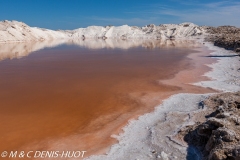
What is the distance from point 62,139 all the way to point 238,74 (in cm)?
1309

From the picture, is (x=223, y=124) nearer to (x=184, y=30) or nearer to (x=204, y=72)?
(x=204, y=72)

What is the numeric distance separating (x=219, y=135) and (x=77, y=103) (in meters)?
6.73

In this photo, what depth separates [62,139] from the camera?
7.77m

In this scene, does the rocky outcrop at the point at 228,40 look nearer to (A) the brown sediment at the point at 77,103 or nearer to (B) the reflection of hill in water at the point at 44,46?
(B) the reflection of hill in water at the point at 44,46

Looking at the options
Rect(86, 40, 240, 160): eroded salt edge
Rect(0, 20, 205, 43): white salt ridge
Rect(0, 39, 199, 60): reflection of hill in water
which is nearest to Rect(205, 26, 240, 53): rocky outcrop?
Rect(0, 39, 199, 60): reflection of hill in water

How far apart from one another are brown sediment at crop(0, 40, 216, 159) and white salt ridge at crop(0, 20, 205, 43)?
54.1 meters

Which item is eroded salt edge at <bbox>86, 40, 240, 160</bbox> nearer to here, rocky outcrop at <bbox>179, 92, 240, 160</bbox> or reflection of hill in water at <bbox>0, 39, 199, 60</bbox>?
rocky outcrop at <bbox>179, 92, 240, 160</bbox>

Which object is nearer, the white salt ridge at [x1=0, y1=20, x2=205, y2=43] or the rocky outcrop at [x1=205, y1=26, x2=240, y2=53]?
the rocky outcrop at [x1=205, y1=26, x2=240, y2=53]

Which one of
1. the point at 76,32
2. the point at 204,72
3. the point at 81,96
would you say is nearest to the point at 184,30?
the point at 76,32

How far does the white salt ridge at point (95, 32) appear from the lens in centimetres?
7050

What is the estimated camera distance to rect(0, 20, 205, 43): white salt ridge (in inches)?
2776

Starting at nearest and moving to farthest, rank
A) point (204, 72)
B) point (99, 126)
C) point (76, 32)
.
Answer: point (99, 126)
point (204, 72)
point (76, 32)

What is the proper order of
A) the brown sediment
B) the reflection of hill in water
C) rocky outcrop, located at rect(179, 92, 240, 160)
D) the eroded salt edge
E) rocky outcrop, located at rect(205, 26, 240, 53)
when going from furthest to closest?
the reflection of hill in water, rocky outcrop, located at rect(205, 26, 240, 53), the brown sediment, the eroded salt edge, rocky outcrop, located at rect(179, 92, 240, 160)

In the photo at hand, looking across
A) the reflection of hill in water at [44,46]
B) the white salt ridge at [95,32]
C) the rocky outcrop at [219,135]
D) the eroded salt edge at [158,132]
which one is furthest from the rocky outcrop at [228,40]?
the rocky outcrop at [219,135]
